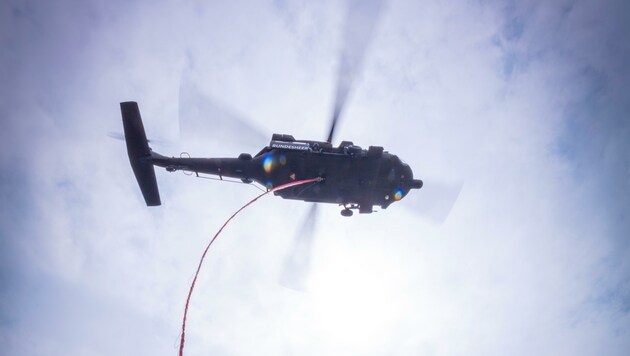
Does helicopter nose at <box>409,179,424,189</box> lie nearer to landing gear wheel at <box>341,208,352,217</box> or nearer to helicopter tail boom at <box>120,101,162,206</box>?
landing gear wheel at <box>341,208,352,217</box>

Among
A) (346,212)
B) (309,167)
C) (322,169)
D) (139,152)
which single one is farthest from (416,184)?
(139,152)

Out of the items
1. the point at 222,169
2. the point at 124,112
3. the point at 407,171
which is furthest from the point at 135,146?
the point at 407,171

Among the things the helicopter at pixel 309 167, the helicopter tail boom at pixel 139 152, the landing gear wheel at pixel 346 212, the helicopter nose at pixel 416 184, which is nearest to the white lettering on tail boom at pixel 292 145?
the helicopter at pixel 309 167

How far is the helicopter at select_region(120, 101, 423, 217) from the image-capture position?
12422 mm

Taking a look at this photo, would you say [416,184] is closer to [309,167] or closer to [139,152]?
[309,167]

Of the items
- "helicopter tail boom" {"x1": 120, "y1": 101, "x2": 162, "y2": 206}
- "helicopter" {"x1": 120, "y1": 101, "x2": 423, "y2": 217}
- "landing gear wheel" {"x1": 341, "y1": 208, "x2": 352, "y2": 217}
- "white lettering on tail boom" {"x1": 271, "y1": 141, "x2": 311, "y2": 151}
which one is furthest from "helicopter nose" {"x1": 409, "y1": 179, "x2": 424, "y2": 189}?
"helicopter tail boom" {"x1": 120, "y1": 101, "x2": 162, "y2": 206}

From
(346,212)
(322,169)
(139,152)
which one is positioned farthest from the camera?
(346,212)

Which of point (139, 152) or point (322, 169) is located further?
point (139, 152)

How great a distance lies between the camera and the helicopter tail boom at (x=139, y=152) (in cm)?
1282

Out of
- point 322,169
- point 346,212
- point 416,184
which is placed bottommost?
point 346,212

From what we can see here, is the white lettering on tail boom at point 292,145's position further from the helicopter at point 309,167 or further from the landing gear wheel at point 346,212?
the landing gear wheel at point 346,212

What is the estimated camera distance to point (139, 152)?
523 inches

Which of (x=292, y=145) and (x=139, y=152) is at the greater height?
(x=292, y=145)

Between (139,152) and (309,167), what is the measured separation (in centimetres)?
787
